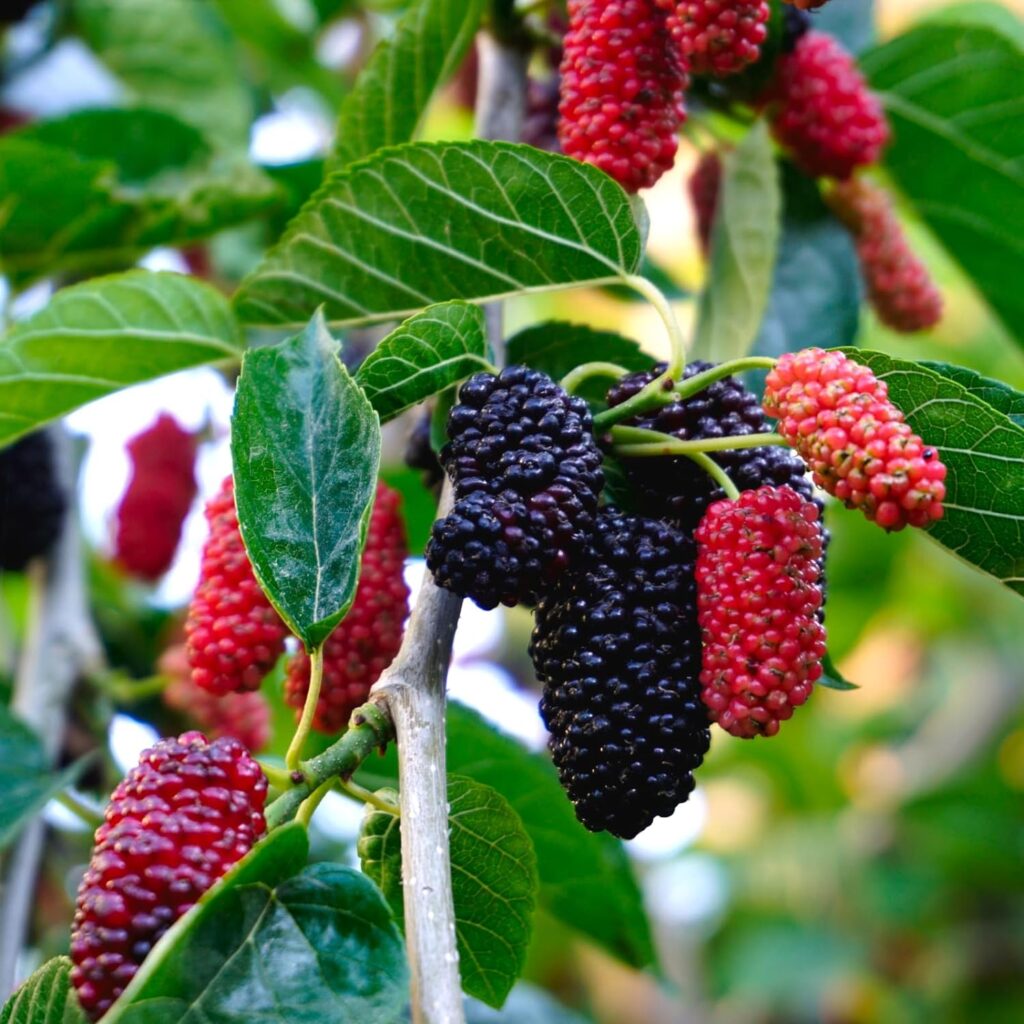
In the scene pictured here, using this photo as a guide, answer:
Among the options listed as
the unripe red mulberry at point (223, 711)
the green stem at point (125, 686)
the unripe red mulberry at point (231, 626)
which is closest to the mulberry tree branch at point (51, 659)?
the green stem at point (125, 686)

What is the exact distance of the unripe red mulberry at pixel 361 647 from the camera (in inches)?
29.4

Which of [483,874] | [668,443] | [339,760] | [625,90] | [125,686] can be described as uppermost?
[625,90]

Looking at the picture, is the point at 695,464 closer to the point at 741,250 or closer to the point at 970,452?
the point at 970,452

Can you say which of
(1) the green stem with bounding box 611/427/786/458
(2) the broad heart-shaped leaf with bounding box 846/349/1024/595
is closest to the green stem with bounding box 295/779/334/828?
(1) the green stem with bounding box 611/427/786/458

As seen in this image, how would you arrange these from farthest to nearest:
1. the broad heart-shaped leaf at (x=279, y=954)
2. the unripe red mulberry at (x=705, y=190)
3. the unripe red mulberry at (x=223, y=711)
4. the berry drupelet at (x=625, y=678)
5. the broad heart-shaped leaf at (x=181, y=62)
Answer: the broad heart-shaped leaf at (x=181, y=62)
the unripe red mulberry at (x=223, y=711)
the unripe red mulberry at (x=705, y=190)
the berry drupelet at (x=625, y=678)
the broad heart-shaped leaf at (x=279, y=954)

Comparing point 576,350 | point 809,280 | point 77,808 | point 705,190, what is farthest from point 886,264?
point 77,808

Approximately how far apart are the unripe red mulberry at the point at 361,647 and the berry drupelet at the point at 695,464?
164 millimetres

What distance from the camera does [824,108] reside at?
1.00m

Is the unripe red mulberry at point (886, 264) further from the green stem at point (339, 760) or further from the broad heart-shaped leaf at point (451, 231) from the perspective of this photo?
the green stem at point (339, 760)

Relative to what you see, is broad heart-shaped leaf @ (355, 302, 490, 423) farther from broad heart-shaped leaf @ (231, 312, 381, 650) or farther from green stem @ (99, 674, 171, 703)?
green stem @ (99, 674, 171, 703)

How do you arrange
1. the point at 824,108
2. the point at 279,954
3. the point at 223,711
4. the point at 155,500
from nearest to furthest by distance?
the point at 279,954 < the point at 824,108 < the point at 223,711 < the point at 155,500

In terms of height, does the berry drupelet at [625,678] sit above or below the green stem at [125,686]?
above

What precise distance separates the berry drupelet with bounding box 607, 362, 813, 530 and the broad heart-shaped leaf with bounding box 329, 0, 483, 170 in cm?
32

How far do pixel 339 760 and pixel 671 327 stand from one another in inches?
11.9
